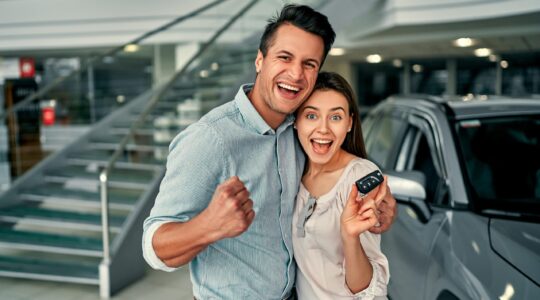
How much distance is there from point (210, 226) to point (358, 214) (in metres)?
0.38

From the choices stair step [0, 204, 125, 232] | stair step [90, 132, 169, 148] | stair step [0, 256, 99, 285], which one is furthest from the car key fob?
stair step [90, 132, 169, 148]

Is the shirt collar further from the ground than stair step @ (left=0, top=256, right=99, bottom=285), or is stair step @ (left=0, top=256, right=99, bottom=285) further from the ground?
the shirt collar

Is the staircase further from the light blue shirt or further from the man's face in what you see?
the man's face

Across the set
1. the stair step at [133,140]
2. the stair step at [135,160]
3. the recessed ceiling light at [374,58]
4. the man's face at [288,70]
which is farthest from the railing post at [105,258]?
the recessed ceiling light at [374,58]

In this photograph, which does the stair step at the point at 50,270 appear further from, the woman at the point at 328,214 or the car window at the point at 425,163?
the woman at the point at 328,214

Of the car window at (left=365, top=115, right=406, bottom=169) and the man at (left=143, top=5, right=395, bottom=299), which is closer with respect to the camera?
the man at (left=143, top=5, right=395, bottom=299)

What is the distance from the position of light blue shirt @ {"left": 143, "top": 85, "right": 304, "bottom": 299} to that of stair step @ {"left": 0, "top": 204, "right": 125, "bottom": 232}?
11.9ft

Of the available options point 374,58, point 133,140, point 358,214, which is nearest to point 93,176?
point 133,140

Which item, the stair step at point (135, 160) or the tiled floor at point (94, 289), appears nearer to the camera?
the tiled floor at point (94, 289)

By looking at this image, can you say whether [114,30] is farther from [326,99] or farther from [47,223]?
[326,99]

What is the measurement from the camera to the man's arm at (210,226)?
3.41 feet

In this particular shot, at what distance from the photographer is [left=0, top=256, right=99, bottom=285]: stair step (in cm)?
424

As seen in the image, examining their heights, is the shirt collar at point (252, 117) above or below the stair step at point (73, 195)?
above

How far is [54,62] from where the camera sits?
1383 centimetres
